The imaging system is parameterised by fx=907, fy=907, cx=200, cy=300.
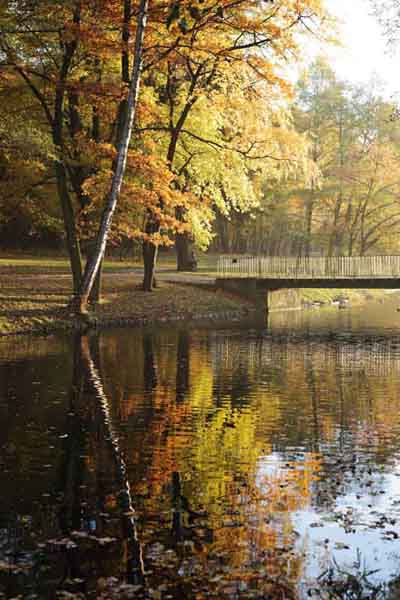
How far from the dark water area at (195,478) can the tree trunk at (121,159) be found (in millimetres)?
6778

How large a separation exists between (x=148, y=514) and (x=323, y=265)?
A: 31.2 metres

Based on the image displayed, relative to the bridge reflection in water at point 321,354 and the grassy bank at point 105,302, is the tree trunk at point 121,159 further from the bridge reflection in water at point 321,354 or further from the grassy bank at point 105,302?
the bridge reflection in water at point 321,354

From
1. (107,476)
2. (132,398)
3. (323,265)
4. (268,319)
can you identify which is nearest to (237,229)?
(323,265)

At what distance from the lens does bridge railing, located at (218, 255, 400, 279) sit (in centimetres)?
3788

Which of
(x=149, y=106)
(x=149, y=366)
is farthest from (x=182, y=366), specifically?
(x=149, y=106)

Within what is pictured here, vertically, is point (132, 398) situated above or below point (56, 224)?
below

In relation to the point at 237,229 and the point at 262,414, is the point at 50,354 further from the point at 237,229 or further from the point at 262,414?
the point at 237,229

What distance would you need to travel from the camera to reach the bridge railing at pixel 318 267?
3788cm

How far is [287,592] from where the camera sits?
6496 mm

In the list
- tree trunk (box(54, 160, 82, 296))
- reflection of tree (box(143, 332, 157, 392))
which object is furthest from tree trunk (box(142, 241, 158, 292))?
reflection of tree (box(143, 332, 157, 392))

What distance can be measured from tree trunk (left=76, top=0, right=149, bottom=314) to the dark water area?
6778mm

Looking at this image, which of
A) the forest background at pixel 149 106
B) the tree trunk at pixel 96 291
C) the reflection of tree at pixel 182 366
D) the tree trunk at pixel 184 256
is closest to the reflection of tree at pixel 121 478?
the reflection of tree at pixel 182 366

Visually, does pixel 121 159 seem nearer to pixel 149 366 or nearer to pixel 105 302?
pixel 105 302

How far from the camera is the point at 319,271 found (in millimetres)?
38812
